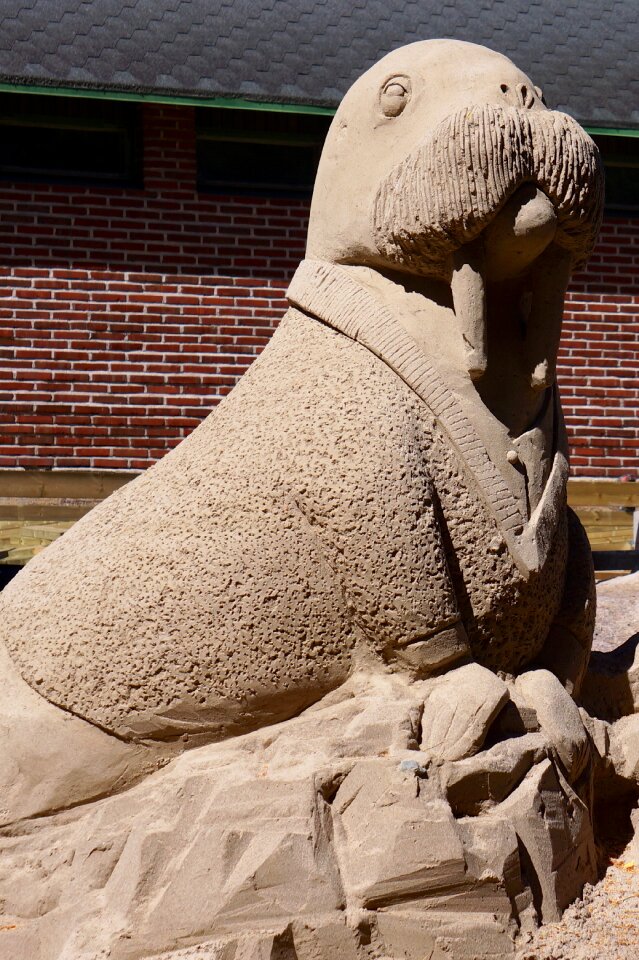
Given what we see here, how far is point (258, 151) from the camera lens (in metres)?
10.0

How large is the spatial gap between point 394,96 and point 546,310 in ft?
2.61

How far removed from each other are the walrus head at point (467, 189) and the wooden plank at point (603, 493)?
5925 mm

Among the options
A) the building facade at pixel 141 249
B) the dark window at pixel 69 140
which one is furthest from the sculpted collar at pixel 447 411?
the dark window at pixel 69 140

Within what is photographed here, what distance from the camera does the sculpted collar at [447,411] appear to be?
13.2ft

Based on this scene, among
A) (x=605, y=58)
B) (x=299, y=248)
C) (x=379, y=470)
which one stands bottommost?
(x=379, y=470)

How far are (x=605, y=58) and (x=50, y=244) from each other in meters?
4.33

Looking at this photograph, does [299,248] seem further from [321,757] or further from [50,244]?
[321,757]

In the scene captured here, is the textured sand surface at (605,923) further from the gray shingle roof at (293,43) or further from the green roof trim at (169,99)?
the gray shingle roof at (293,43)

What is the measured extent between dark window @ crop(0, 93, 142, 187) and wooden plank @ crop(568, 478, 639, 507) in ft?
12.8

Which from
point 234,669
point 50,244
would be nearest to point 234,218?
point 50,244

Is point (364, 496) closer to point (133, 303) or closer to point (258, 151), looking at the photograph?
point (133, 303)

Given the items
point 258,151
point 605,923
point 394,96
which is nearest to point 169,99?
point 258,151

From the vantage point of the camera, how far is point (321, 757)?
378 cm

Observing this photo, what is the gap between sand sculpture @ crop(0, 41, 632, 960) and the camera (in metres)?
3.61
